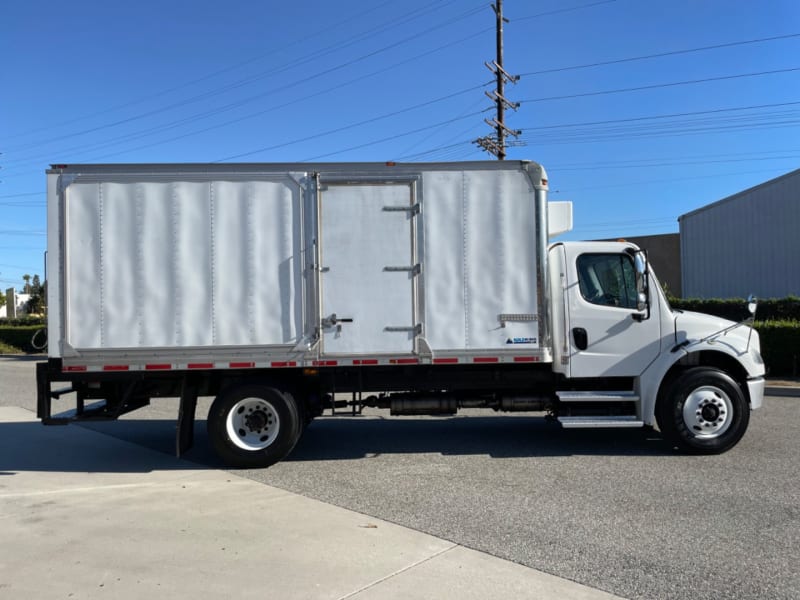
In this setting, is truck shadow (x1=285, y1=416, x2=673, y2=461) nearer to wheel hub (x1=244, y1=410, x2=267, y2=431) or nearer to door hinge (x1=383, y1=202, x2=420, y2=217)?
wheel hub (x1=244, y1=410, x2=267, y2=431)

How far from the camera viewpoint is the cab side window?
24.9 ft

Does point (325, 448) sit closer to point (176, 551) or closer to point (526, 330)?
point (526, 330)

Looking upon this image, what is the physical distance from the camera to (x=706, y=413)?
730 centimetres

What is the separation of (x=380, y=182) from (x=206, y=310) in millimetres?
2361

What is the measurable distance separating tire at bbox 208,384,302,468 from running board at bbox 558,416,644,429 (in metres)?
3.08

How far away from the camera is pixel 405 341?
7121 mm

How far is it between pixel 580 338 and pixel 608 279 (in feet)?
2.65

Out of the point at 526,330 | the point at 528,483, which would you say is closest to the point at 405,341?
the point at 526,330

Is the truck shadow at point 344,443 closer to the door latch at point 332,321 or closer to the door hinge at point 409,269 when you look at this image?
the door latch at point 332,321

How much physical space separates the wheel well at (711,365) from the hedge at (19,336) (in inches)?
1441

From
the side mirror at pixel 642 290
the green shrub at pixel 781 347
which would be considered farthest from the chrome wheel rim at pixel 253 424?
the green shrub at pixel 781 347

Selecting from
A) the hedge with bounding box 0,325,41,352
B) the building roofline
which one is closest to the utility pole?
the building roofline

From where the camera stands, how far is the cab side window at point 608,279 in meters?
7.60

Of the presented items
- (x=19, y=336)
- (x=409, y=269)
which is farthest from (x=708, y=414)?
(x=19, y=336)
